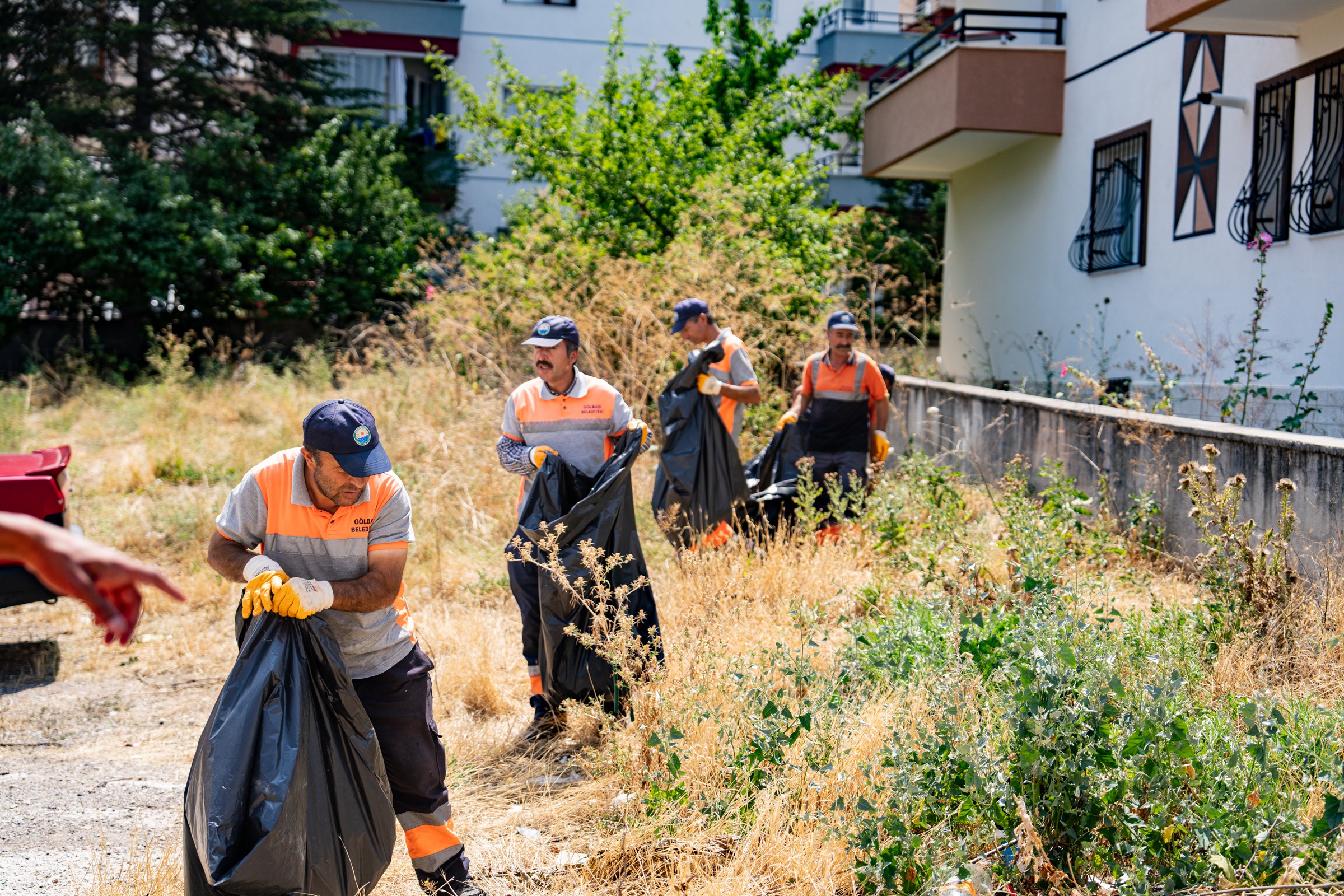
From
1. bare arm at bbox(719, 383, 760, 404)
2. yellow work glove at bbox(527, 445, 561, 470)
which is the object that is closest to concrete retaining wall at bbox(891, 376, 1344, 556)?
bare arm at bbox(719, 383, 760, 404)

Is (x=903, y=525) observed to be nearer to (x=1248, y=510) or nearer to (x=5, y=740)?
(x=1248, y=510)

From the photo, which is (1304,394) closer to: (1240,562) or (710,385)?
(1240,562)

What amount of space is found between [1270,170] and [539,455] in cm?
645

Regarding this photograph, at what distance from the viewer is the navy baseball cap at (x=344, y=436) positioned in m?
2.75

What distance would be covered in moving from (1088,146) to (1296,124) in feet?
10.1

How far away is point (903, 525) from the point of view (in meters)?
5.50

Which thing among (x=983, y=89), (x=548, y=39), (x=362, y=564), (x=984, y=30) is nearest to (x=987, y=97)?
(x=983, y=89)

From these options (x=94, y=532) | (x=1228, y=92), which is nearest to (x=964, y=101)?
(x=1228, y=92)

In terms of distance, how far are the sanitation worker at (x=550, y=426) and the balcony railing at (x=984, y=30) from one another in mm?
7440

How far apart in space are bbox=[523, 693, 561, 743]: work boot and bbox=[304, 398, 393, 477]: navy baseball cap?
1.77m

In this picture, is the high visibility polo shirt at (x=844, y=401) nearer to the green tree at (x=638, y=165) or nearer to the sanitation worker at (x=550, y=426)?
the sanitation worker at (x=550, y=426)

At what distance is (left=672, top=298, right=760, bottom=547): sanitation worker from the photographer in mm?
5707

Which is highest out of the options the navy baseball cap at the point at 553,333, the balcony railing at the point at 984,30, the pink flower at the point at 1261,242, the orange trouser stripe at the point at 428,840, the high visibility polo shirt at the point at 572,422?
the balcony railing at the point at 984,30

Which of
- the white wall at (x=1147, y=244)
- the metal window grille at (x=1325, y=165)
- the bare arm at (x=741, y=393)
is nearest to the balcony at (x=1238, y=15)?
the white wall at (x=1147, y=244)
